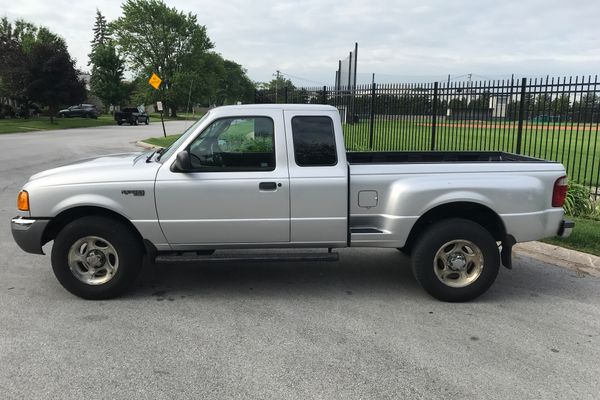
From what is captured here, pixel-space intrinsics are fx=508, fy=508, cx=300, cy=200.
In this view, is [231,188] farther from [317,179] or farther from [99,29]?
[99,29]

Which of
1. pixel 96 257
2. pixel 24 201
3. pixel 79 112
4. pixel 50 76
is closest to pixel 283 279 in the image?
pixel 96 257

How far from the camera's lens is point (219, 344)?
3.91m

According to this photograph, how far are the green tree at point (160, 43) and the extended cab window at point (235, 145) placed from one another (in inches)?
2621

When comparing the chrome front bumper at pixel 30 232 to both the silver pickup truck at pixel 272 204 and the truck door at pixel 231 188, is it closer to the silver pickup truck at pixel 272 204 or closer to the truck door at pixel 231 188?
the silver pickup truck at pixel 272 204

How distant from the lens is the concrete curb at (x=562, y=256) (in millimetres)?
5926

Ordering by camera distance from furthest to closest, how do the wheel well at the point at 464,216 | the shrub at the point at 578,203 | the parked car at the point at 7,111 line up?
the parked car at the point at 7,111, the shrub at the point at 578,203, the wheel well at the point at 464,216

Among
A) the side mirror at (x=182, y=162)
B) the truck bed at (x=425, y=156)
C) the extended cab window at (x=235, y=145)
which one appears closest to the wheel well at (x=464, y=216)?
the truck bed at (x=425, y=156)

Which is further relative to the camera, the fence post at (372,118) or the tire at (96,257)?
the fence post at (372,118)

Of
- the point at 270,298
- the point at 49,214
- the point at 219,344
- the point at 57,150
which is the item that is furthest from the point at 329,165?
the point at 57,150

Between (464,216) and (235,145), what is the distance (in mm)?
2356

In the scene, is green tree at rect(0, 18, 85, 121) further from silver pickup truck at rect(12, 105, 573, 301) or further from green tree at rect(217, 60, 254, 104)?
green tree at rect(217, 60, 254, 104)

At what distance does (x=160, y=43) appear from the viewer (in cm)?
6994

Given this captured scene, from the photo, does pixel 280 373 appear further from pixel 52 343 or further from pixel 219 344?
pixel 52 343

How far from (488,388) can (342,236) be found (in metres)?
1.91
